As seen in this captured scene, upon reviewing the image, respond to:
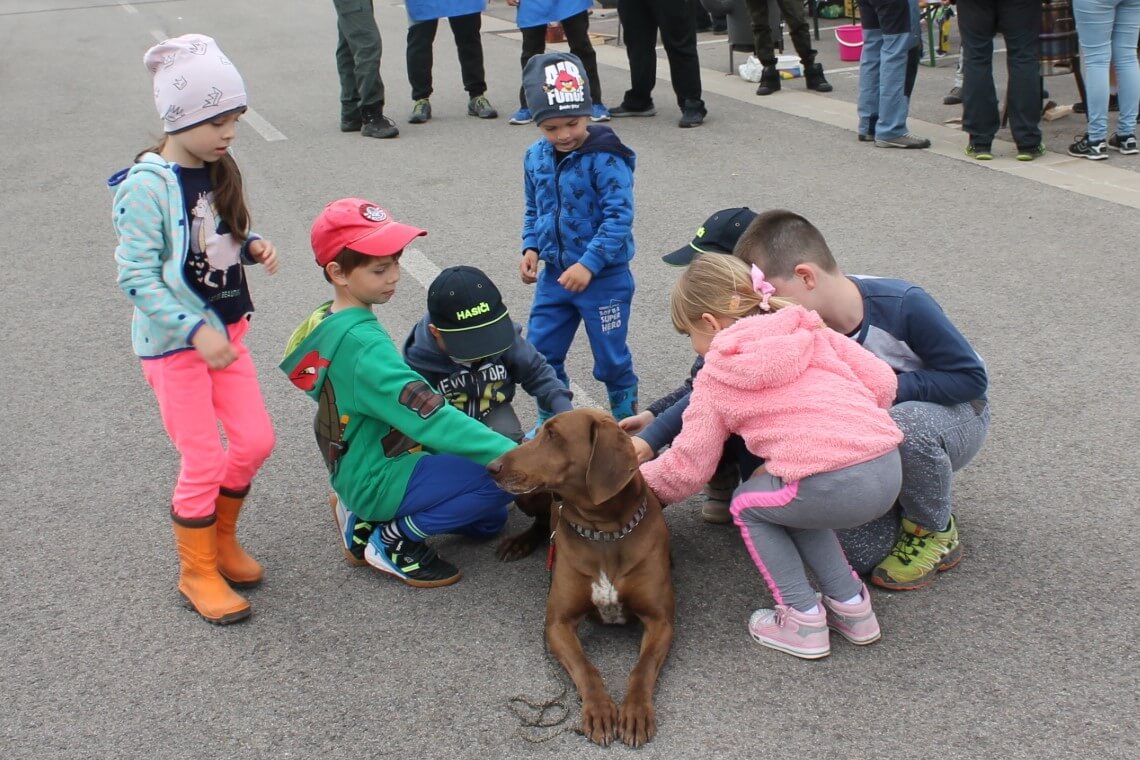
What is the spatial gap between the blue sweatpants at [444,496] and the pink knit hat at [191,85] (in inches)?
48.3

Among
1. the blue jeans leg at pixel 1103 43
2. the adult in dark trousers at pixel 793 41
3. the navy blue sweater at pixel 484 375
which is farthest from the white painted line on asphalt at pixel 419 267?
the adult in dark trousers at pixel 793 41

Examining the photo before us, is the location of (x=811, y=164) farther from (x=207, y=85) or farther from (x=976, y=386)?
(x=207, y=85)

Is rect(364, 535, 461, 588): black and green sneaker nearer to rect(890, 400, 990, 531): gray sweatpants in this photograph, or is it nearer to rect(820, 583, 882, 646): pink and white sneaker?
rect(820, 583, 882, 646): pink and white sneaker

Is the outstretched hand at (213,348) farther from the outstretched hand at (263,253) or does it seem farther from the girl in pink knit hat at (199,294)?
the outstretched hand at (263,253)

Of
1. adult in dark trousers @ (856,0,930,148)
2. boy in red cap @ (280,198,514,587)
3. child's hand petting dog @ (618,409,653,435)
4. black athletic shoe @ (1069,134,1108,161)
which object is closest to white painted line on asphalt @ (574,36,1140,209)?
black athletic shoe @ (1069,134,1108,161)

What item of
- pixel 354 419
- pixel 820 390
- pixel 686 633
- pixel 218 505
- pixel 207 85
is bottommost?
pixel 686 633

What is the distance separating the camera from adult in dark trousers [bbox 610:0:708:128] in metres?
9.05

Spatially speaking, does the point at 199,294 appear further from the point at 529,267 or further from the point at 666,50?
the point at 666,50

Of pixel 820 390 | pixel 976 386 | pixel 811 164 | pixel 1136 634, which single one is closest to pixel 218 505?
pixel 820 390

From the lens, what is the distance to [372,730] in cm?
296

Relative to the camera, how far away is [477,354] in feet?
12.1

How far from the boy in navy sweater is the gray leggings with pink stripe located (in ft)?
0.77

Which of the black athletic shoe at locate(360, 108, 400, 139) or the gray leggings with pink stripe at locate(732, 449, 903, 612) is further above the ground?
the gray leggings with pink stripe at locate(732, 449, 903, 612)

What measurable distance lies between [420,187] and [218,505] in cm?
503
